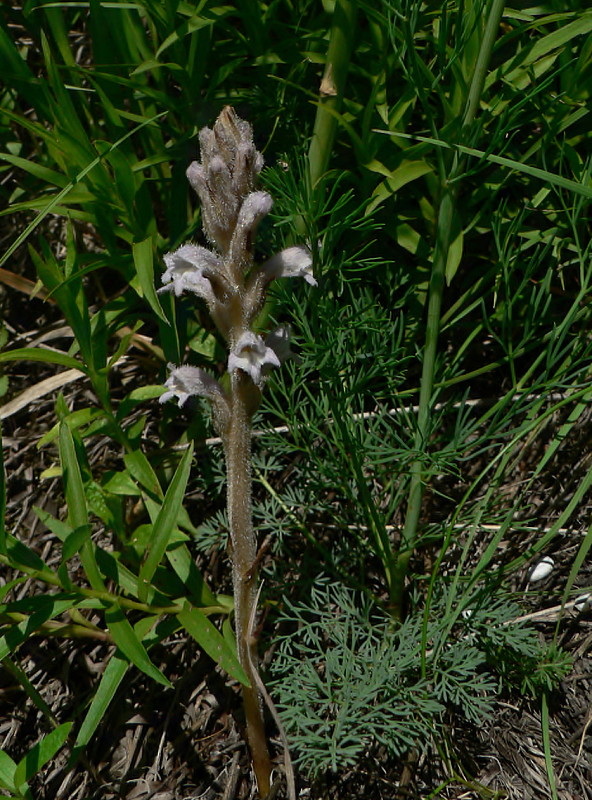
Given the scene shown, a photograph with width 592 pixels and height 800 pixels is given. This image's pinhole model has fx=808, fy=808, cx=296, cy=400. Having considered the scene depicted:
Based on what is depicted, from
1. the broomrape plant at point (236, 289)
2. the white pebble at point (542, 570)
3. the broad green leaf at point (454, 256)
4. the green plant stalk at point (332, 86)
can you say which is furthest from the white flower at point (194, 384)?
the white pebble at point (542, 570)

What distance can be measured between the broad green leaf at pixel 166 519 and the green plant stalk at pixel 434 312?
67cm

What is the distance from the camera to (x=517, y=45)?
251 cm

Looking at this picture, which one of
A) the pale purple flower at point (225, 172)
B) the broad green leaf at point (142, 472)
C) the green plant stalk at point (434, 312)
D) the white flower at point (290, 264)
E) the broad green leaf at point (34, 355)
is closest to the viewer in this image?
the pale purple flower at point (225, 172)

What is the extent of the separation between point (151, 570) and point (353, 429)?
2.46 ft

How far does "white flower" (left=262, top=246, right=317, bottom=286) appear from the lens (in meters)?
2.01

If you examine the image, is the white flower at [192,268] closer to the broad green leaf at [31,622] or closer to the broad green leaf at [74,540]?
the broad green leaf at [74,540]

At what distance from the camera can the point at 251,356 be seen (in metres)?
1.98

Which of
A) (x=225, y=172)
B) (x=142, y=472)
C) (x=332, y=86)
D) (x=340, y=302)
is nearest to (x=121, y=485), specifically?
(x=142, y=472)

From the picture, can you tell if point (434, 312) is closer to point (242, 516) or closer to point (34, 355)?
point (242, 516)

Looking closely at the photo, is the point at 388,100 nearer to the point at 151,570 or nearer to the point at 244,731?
the point at 151,570

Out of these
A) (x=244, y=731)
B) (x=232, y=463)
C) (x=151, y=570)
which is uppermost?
(x=232, y=463)

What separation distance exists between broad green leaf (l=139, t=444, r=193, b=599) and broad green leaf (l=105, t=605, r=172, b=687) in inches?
4.2

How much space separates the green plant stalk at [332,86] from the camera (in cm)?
226

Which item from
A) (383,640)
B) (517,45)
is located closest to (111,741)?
(383,640)
